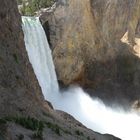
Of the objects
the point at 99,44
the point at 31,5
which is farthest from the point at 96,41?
the point at 31,5

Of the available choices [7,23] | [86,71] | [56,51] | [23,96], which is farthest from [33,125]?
[86,71]

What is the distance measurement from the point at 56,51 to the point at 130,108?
10221 mm

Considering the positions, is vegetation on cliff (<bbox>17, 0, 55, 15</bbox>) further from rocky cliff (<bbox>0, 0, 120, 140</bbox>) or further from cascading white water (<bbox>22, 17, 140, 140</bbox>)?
rocky cliff (<bbox>0, 0, 120, 140</bbox>)

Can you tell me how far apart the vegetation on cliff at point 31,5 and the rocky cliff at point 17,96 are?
83.8 feet

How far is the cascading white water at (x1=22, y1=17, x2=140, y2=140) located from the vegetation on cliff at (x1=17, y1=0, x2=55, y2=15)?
16.8 ft

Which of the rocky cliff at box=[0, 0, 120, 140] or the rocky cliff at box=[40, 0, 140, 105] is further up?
the rocky cliff at box=[0, 0, 120, 140]

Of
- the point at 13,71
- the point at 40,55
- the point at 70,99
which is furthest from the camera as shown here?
the point at 70,99

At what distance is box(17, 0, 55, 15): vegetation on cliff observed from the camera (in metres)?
49.1

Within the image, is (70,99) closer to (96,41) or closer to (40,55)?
(40,55)

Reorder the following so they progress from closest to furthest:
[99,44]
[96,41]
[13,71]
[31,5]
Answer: [13,71] → [31,5] → [96,41] → [99,44]

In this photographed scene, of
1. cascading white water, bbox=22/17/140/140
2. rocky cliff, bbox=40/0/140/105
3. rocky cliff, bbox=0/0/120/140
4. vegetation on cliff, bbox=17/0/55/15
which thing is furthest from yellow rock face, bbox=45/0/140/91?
rocky cliff, bbox=0/0/120/140

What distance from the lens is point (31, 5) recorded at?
164 ft

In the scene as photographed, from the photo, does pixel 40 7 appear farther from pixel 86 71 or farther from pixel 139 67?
pixel 139 67

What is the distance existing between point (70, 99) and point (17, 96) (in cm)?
2926
